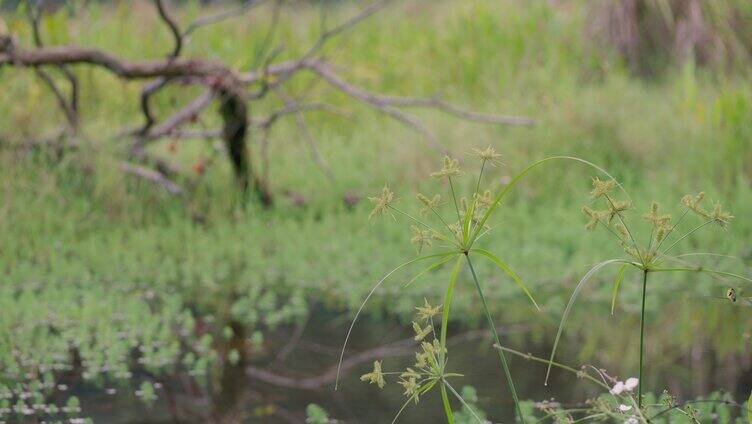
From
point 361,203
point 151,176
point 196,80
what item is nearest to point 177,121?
point 196,80

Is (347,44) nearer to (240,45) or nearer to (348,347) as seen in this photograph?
(240,45)

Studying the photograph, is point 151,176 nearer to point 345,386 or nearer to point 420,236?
point 345,386

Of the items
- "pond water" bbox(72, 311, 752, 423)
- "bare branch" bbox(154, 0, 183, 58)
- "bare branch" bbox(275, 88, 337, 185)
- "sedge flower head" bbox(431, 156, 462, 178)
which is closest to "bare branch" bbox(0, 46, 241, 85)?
"bare branch" bbox(154, 0, 183, 58)

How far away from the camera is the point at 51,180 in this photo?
7.41m

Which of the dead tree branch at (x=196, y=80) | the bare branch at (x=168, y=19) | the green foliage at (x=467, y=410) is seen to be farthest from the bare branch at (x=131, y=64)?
the green foliage at (x=467, y=410)

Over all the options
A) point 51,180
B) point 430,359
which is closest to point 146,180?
point 51,180

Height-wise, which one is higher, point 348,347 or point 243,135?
point 243,135

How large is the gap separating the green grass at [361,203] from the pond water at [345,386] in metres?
0.28

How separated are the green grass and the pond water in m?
0.28

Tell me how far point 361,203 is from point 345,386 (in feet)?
11.7

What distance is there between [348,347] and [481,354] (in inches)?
24.3

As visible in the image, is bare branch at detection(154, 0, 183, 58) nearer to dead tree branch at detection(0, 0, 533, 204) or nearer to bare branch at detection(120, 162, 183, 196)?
dead tree branch at detection(0, 0, 533, 204)

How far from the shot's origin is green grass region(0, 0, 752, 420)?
5879 mm

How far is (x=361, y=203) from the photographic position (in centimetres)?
820
